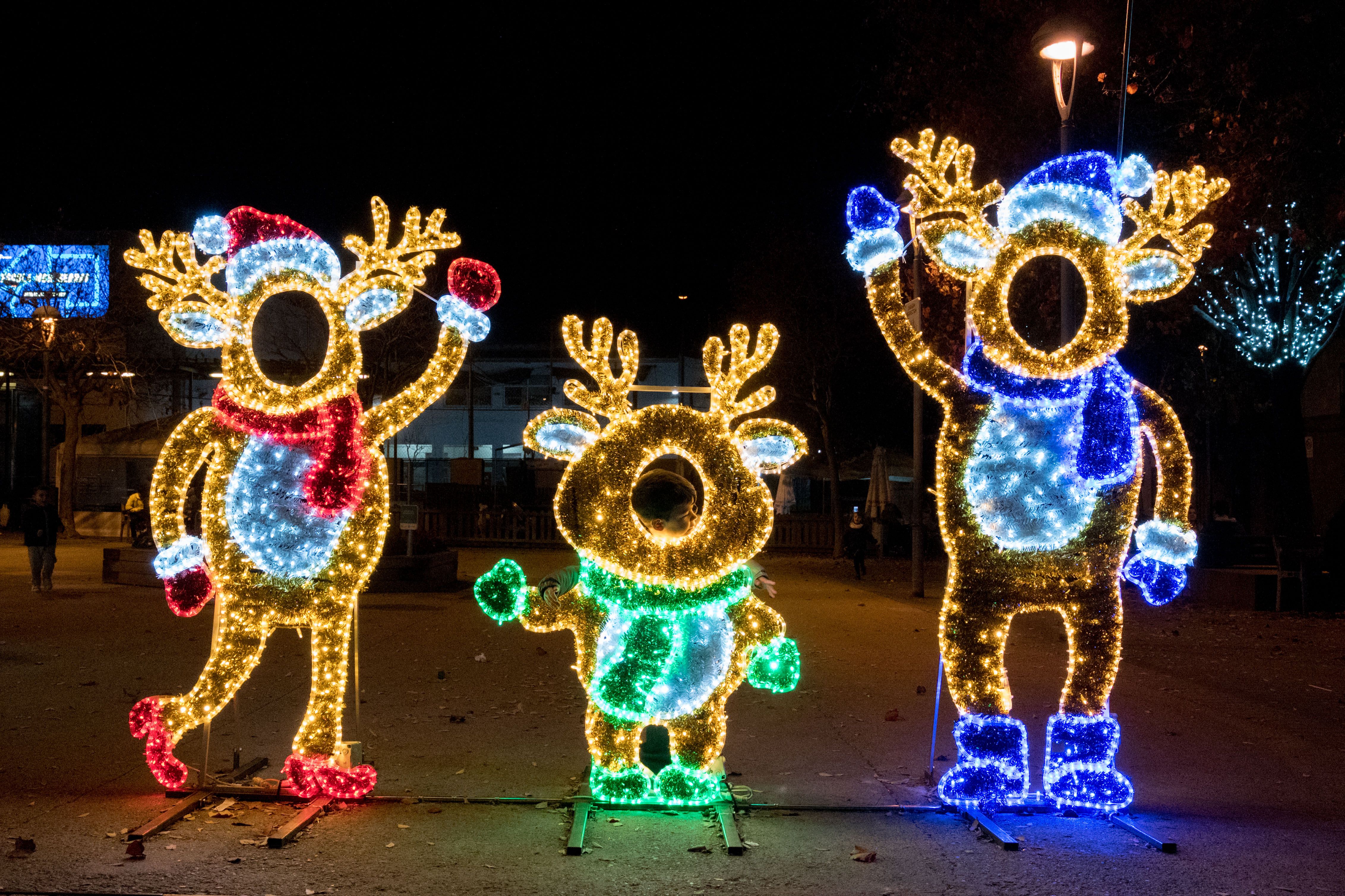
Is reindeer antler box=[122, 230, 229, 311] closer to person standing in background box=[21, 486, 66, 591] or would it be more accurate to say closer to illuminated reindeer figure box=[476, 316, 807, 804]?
Answer: illuminated reindeer figure box=[476, 316, 807, 804]

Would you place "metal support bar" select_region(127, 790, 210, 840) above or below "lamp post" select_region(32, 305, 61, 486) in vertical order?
below

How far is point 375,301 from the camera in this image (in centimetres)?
564

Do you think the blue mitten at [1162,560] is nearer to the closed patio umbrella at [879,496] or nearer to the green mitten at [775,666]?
the green mitten at [775,666]

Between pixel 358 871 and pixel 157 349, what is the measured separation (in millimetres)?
32311

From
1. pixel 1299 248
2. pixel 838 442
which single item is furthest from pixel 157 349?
pixel 1299 248

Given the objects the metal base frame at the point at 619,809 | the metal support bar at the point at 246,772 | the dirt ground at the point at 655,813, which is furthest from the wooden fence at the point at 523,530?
the metal base frame at the point at 619,809

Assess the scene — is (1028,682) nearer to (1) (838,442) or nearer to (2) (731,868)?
(2) (731,868)

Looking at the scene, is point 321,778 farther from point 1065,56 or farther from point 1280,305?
point 1280,305

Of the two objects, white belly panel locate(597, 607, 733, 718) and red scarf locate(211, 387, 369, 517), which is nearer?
white belly panel locate(597, 607, 733, 718)

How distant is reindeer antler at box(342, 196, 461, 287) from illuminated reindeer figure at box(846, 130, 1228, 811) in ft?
7.41

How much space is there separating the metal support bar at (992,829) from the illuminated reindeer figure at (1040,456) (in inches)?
3.6

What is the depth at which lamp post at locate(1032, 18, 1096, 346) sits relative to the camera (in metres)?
8.63

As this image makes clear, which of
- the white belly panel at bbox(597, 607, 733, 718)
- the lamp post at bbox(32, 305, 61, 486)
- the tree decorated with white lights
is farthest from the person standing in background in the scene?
the tree decorated with white lights

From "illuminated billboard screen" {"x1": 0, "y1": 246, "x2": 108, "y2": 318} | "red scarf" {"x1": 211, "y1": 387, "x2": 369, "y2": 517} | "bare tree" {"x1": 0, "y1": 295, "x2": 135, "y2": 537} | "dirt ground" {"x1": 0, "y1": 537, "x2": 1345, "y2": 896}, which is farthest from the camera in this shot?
"illuminated billboard screen" {"x1": 0, "y1": 246, "x2": 108, "y2": 318}
